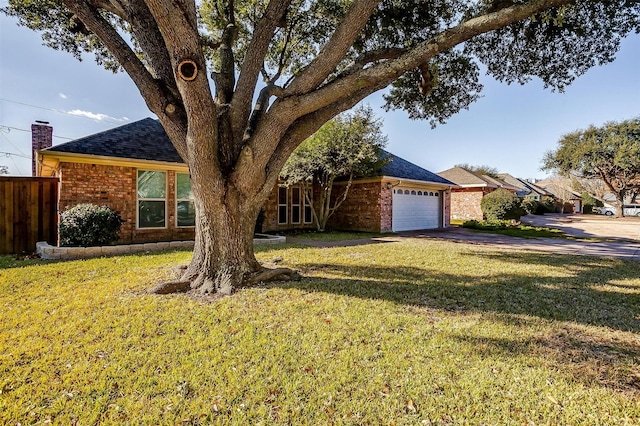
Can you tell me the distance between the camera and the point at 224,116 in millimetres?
5074

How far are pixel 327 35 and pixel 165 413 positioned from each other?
31.3ft

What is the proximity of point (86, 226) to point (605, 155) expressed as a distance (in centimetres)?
3975

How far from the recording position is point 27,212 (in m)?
8.78

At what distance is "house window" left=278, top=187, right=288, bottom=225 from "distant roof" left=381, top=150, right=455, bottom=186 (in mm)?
4619

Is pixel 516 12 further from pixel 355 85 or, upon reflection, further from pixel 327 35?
pixel 327 35

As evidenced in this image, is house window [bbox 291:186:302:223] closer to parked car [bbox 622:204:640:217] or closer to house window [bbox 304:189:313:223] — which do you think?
house window [bbox 304:189:313:223]

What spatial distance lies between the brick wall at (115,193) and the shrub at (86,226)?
2.96ft

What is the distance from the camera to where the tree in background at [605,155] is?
1104 inches

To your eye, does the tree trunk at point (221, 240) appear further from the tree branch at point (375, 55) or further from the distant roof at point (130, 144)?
the distant roof at point (130, 144)

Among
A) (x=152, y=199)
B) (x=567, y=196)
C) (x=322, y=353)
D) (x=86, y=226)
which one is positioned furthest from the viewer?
(x=567, y=196)

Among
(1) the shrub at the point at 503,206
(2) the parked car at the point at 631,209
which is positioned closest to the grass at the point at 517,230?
(1) the shrub at the point at 503,206

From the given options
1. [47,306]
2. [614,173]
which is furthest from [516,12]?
[614,173]

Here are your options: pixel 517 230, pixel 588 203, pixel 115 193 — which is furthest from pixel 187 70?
pixel 588 203

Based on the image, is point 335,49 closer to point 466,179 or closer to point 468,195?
point 468,195
